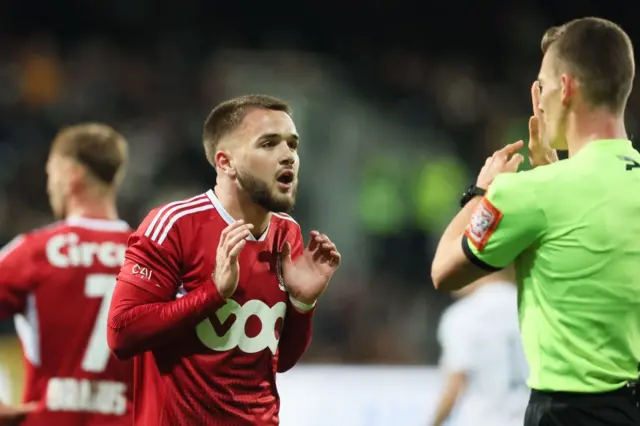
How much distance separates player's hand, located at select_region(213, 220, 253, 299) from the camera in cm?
332

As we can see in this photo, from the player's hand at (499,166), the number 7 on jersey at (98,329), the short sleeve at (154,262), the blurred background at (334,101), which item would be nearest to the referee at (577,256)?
the player's hand at (499,166)

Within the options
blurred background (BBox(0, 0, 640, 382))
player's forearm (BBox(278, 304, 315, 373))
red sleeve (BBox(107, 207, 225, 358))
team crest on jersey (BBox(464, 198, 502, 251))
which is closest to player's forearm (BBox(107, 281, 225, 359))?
red sleeve (BBox(107, 207, 225, 358))

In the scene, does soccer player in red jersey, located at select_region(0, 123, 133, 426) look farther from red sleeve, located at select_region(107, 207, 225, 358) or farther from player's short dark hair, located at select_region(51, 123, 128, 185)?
red sleeve, located at select_region(107, 207, 225, 358)

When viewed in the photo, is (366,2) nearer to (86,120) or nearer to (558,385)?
(86,120)

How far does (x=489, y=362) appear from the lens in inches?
236

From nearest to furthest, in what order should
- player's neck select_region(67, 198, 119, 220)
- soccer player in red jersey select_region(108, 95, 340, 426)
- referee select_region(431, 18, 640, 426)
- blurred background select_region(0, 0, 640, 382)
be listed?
referee select_region(431, 18, 640, 426), soccer player in red jersey select_region(108, 95, 340, 426), player's neck select_region(67, 198, 119, 220), blurred background select_region(0, 0, 640, 382)

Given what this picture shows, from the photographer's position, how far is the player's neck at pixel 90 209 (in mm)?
4867

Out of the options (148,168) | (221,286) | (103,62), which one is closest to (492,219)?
(221,286)

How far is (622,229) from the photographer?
3088mm

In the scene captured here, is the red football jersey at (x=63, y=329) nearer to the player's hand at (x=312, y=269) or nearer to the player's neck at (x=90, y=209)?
the player's neck at (x=90, y=209)

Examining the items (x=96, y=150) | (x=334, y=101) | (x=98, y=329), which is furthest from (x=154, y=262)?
(x=334, y=101)

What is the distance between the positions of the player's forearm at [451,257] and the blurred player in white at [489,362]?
281cm

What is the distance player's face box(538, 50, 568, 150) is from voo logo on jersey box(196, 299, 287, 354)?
111 cm

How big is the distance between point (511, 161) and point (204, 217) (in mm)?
1046
